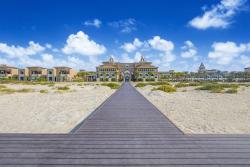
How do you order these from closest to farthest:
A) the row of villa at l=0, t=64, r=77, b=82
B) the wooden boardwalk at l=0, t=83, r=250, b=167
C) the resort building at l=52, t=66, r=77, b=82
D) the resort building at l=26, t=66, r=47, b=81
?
the wooden boardwalk at l=0, t=83, r=250, b=167, the row of villa at l=0, t=64, r=77, b=82, the resort building at l=26, t=66, r=47, b=81, the resort building at l=52, t=66, r=77, b=82

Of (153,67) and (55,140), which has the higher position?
(153,67)

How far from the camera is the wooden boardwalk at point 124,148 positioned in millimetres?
3959

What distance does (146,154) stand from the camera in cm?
436

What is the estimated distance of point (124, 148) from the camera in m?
4.71

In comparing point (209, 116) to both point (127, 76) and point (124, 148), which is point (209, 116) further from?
point (127, 76)

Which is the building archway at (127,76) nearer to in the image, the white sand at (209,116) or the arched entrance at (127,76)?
the arched entrance at (127,76)

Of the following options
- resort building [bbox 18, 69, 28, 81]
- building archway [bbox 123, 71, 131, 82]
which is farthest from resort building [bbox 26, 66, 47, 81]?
building archway [bbox 123, 71, 131, 82]

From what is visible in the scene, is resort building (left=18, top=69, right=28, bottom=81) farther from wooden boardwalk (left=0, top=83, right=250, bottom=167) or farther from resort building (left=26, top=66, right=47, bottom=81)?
wooden boardwalk (left=0, top=83, right=250, bottom=167)

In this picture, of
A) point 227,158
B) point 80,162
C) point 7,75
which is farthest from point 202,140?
point 7,75

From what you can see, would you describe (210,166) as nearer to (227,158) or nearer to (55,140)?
(227,158)

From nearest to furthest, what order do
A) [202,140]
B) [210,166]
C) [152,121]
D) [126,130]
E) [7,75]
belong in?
[210,166]
[202,140]
[126,130]
[152,121]
[7,75]

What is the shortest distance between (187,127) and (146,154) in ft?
10.4

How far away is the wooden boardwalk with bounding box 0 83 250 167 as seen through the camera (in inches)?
156

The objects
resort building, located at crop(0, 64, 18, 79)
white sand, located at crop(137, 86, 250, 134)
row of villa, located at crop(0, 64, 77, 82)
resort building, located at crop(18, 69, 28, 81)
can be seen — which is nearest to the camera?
white sand, located at crop(137, 86, 250, 134)
